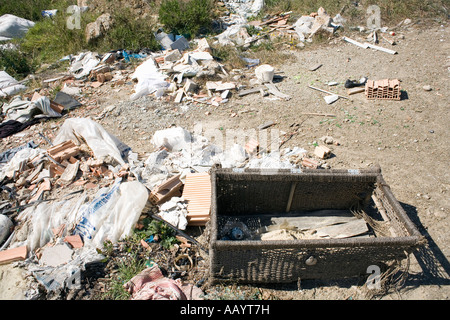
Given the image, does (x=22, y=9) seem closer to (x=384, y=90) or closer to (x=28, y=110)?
(x=28, y=110)

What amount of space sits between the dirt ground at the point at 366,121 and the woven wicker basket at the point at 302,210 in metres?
0.39

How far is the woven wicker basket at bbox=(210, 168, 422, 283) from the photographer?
2.78 meters

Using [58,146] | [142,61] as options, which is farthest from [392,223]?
[142,61]

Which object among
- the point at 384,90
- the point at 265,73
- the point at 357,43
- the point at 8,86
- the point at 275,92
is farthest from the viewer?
the point at 357,43

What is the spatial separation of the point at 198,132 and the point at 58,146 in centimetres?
235

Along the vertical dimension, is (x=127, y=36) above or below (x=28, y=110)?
above

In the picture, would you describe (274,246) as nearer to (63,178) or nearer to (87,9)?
(63,178)

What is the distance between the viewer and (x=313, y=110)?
6043mm

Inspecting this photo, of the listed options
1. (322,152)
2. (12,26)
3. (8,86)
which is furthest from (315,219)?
(12,26)

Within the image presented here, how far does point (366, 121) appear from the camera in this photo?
5668 mm

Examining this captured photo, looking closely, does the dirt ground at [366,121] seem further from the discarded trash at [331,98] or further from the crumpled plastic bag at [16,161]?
the crumpled plastic bag at [16,161]

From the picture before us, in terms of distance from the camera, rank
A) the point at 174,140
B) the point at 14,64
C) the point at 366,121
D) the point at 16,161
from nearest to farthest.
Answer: the point at 16,161 < the point at 174,140 < the point at 366,121 < the point at 14,64

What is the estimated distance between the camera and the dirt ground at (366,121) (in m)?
3.43

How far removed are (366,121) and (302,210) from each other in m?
2.76
